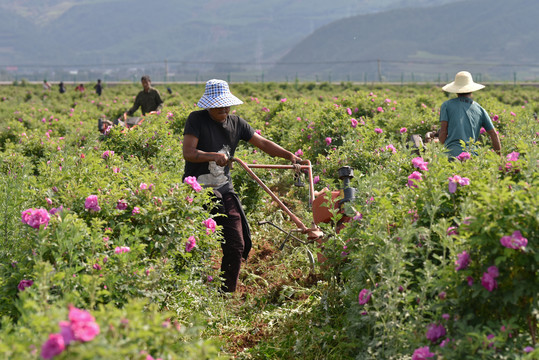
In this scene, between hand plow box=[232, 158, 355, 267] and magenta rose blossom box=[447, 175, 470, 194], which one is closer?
magenta rose blossom box=[447, 175, 470, 194]

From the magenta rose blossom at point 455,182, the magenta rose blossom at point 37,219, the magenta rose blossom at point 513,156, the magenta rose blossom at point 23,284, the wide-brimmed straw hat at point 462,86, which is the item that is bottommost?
the magenta rose blossom at point 23,284

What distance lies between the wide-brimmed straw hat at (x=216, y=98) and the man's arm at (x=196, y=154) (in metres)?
0.29

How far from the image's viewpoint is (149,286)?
3.63 m

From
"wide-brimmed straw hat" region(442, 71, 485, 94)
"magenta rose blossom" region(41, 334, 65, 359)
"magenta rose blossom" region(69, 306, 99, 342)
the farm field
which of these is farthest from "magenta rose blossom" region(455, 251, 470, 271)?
"wide-brimmed straw hat" region(442, 71, 485, 94)

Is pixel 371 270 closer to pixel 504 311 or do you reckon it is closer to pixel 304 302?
pixel 504 311

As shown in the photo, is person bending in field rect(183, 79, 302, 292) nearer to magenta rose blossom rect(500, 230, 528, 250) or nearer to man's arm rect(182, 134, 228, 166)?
man's arm rect(182, 134, 228, 166)

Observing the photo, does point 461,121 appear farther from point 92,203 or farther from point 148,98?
point 148,98

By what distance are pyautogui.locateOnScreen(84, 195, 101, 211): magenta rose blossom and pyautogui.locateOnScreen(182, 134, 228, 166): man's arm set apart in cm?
113

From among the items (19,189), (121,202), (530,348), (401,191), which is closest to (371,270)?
(401,191)

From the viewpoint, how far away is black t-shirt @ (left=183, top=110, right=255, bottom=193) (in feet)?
16.3

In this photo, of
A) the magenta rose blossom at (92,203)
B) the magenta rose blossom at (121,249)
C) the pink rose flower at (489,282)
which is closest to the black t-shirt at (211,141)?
the magenta rose blossom at (92,203)

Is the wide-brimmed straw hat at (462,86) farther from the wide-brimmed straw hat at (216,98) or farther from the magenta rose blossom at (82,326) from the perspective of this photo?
the magenta rose blossom at (82,326)

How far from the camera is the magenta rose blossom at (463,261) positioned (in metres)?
2.94

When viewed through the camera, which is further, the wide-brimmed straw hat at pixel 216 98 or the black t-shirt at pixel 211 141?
the black t-shirt at pixel 211 141
